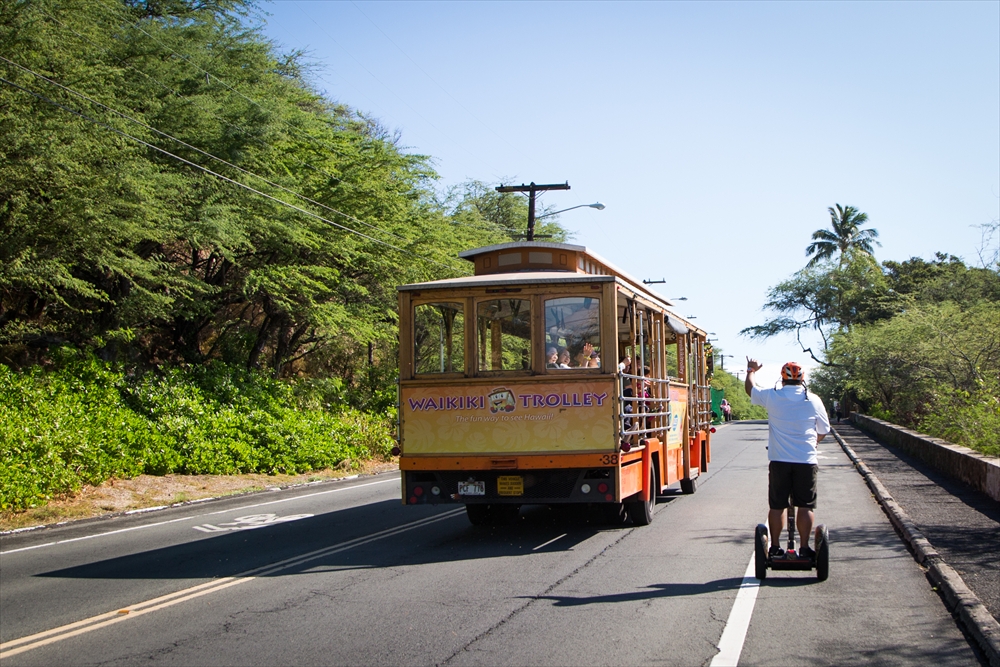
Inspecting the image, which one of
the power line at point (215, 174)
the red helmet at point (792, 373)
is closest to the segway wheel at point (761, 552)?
the red helmet at point (792, 373)

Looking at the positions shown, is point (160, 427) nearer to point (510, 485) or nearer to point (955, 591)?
point (510, 485)

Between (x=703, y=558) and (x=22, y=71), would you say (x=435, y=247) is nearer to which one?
(x=22, y=71)

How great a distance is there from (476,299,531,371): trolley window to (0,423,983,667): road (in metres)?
2.17

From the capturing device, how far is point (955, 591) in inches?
298

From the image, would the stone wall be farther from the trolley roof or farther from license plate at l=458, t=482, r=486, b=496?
license plate at l=458, t=482, r=486, b=496

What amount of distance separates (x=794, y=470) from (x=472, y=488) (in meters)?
3.96

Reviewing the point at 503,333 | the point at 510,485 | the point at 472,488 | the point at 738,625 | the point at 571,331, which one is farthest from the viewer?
the point at 503,333

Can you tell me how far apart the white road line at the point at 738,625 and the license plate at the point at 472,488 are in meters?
3.25

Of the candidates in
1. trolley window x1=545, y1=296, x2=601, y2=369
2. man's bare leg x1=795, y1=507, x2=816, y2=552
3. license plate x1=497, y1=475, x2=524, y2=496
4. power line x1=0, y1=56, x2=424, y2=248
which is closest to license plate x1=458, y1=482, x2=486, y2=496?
license plate x1=497, y1=475, x2=524, y2=496

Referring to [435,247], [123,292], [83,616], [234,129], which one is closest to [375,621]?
[83,616]

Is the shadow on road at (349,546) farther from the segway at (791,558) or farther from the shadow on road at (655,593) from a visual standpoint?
the segway at (791,558)

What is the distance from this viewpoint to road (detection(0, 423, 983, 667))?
247 inches

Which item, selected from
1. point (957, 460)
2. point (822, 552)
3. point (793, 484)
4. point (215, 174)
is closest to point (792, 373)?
point (793, 484)

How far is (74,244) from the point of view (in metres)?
15.8
